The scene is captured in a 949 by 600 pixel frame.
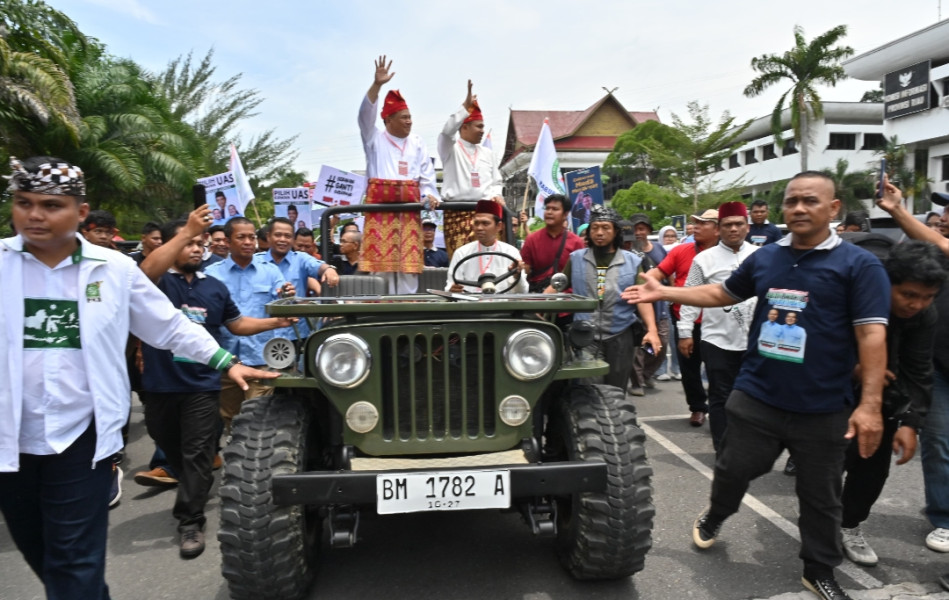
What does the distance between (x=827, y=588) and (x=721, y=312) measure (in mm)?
1972

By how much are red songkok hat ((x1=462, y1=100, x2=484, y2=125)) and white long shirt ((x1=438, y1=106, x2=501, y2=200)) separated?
0.06m

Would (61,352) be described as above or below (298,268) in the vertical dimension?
below

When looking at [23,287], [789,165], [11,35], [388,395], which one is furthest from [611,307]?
[789,165]

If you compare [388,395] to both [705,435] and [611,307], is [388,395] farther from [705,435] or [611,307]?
[705,435]

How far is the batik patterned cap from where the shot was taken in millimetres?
2273

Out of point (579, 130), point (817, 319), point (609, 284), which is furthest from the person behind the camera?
point (579, 130)

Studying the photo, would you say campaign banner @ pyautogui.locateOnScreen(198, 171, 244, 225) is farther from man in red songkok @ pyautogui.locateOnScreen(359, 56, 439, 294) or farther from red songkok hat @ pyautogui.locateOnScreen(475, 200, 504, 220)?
red songkok hat @ pyautogui.locateOnScreen(475, 200, 504, 220)

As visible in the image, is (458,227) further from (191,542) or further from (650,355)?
(650,355)

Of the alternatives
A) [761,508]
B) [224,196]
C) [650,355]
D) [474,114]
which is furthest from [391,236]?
[224,196]

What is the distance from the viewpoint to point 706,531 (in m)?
3.59

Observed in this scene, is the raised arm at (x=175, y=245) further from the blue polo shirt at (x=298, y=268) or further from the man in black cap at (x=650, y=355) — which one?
the man in black cap at (x=650, y=355)

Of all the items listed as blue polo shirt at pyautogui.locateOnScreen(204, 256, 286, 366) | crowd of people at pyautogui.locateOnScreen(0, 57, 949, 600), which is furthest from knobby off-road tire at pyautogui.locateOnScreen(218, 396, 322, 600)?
blue polo shirt at pyautogui.locateOnScreen(204, 256, 286, 366)

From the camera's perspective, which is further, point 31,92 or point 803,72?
point 803,72

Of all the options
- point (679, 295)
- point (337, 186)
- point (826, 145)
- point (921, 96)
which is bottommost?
point (679, 295)
